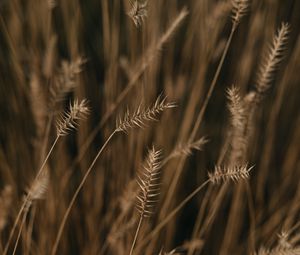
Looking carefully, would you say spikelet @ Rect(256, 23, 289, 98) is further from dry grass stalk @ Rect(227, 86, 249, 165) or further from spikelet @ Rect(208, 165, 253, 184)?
spikelet @ Rect(208, 165, 253, 184)

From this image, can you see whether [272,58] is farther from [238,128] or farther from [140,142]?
[140,142]

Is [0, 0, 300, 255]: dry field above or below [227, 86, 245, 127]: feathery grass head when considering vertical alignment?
Answer: below

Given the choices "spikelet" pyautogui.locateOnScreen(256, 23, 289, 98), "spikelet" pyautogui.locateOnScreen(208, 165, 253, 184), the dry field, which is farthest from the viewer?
the dry field

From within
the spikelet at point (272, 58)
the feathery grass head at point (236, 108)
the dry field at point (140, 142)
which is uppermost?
the spikelet at point (272, 58)

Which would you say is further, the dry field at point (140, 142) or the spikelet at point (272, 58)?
the dry field at point (140, 142)

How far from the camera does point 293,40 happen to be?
4.94 ft

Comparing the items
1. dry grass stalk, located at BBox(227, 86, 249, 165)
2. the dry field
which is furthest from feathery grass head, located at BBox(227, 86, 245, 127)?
the dry field

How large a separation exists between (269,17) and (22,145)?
2.31 ft

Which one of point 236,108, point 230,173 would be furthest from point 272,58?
point 230,173

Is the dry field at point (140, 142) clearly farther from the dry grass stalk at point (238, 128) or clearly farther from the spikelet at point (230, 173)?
the spikelet at point (230, 173)

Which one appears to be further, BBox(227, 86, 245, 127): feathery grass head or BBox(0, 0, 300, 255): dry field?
BBox(0, 0, 300, 255): dry field

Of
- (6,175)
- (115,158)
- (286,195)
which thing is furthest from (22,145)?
(286,195)

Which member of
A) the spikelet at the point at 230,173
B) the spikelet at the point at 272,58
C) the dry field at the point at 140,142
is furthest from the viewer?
the dry field at the point at 140,142

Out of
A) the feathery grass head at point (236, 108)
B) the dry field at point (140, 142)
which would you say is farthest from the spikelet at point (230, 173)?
the dry field at point (140, 142)
